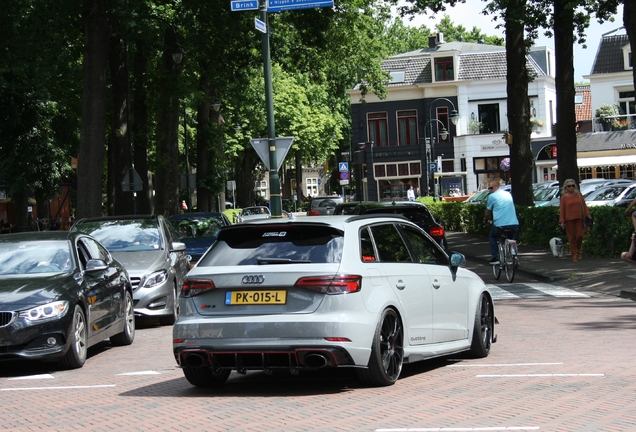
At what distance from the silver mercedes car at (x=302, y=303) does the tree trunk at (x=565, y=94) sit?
63.4 ft

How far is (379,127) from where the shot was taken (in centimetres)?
7919

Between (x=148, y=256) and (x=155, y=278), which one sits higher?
(x=148, y=256)

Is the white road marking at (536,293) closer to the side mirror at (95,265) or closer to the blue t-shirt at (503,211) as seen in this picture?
the blue t-shirt at (503,211)

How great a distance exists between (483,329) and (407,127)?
6912 cm

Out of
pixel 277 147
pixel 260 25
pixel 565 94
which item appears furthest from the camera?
pixel 565 94

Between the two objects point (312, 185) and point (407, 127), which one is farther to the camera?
point (312, 185)

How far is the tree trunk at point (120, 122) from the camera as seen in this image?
1187 inches

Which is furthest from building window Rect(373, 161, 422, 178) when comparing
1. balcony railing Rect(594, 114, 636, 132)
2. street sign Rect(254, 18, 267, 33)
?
street sign Rect(254, 18, 267, 33)

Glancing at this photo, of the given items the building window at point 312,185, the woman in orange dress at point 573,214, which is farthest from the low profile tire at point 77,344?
the building window at point 312,185

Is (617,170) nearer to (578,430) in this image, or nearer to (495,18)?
(495,18)

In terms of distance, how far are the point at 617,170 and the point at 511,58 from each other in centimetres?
3352

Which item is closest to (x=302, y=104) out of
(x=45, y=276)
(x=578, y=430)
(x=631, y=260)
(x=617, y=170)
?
(x=617, y=170)

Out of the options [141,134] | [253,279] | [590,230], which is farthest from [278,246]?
[141,134]

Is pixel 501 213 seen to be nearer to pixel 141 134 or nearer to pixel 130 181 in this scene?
pixel 130 181
